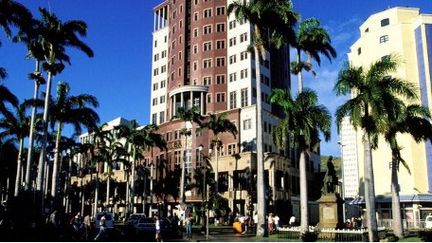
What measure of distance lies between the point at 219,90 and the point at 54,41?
41.6 m

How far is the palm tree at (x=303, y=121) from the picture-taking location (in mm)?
36438

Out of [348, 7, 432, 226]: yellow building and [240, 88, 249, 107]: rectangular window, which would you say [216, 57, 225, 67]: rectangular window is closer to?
[240, 88, 249, 107]: rectangular window

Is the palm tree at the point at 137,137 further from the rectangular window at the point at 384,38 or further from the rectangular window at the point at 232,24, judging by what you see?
the rectangular window at the point at 384,38

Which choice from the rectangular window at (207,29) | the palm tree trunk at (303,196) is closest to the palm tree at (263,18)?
the palm tree trunk at (303,196)

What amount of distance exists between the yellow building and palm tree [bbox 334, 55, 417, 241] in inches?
1485

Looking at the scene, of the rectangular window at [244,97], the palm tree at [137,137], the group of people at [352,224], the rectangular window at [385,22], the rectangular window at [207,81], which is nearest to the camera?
the group of people at [352,224]

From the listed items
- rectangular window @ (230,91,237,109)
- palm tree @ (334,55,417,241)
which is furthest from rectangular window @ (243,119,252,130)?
palm tree @ (334,55,417,241)

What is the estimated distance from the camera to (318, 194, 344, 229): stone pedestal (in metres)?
36.9

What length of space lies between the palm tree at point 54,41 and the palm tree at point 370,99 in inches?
1005

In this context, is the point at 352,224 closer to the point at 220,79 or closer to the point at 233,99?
the point at 233,99

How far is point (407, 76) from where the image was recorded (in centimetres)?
7419

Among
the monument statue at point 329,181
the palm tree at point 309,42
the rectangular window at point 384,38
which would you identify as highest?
the rectangular window at point 384,38

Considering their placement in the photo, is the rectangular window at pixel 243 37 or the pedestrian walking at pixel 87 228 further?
the rectangular window at pixel 243 37

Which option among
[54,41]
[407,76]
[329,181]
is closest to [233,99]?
[407,76]
